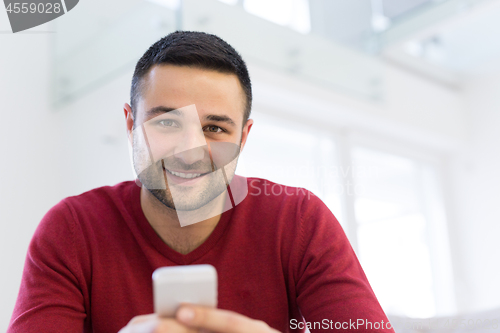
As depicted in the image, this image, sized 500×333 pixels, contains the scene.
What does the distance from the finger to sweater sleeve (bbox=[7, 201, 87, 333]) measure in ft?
1.27

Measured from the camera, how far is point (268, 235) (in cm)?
89

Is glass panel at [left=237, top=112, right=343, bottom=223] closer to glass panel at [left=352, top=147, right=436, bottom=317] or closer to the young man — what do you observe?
glass panel at [left=352, top=147, right=436, bottom=317]

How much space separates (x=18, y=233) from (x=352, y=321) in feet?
5.48

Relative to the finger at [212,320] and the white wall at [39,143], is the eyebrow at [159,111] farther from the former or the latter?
the white wall at [39,143]

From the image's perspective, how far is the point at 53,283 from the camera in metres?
0.79

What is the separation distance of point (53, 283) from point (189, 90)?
1.28ft

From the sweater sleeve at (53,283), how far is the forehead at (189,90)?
10.2 inches

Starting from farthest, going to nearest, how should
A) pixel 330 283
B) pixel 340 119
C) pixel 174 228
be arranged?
1. pixel 340 119
2. pixel 174 228
3. pixel 330 283

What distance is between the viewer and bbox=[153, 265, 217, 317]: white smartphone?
0.45 metres

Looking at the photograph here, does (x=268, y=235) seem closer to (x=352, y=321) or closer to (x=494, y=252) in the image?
(x=352, y=321)

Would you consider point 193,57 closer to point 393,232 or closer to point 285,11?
point 285,11

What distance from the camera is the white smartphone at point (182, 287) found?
0.45m

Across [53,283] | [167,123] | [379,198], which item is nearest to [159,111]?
[167,123]

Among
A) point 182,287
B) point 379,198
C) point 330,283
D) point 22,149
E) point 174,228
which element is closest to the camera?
point 182,287
